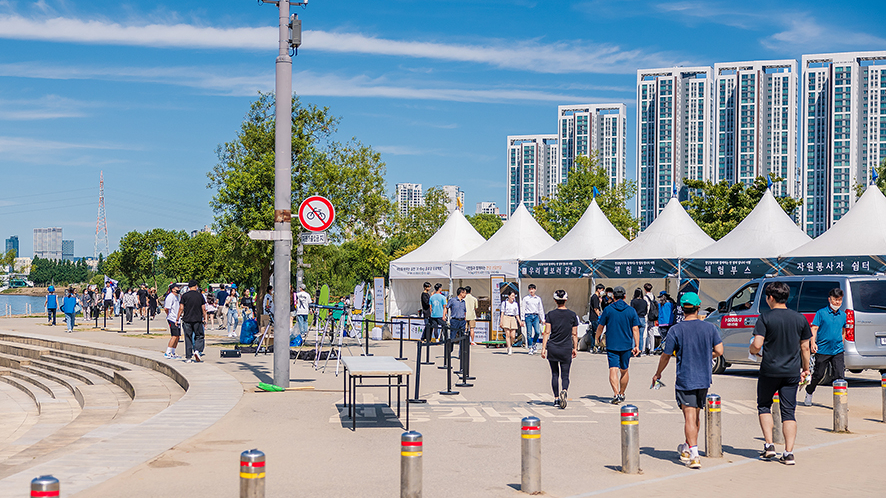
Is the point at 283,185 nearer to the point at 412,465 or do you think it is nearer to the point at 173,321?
the point at 412,465

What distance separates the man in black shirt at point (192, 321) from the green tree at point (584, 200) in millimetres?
36835

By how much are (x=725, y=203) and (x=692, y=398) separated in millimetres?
44368

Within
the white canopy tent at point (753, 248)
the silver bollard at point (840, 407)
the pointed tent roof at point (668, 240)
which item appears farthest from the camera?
the pointed tent roof at point (668, 240)

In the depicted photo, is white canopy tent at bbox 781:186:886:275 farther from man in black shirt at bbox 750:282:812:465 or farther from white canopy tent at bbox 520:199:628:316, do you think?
man in black shirt at bbox 750:282:812:465

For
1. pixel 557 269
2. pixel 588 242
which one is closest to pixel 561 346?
pixel 557 269

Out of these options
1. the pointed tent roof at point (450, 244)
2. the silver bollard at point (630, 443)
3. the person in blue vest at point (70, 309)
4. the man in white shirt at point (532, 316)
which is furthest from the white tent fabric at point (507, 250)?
the silver bollard at point (630, 443)

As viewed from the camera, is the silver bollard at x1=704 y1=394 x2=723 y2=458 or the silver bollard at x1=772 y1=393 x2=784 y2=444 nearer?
the silver bollard at x1=704 y1=394 x2=723 y2=458

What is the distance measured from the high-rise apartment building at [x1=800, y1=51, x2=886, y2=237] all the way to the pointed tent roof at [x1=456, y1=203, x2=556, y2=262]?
8745cm

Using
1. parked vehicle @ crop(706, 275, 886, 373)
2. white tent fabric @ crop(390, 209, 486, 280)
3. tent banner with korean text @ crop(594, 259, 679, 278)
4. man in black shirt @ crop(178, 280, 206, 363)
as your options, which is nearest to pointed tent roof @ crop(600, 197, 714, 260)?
tent banner with korean text @ crop(594, 259, 679, 278)

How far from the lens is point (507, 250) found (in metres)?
27.7

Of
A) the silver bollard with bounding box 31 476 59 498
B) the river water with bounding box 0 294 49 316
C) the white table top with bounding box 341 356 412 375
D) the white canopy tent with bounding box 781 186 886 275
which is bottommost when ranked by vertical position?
the river water with bounding box 0 294 49 316

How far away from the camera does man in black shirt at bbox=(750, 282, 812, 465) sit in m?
7.78

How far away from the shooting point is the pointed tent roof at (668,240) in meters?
25.2

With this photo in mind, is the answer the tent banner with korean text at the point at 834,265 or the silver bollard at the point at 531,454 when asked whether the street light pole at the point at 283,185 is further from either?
the tent banner with korean text at the point at 834,265
